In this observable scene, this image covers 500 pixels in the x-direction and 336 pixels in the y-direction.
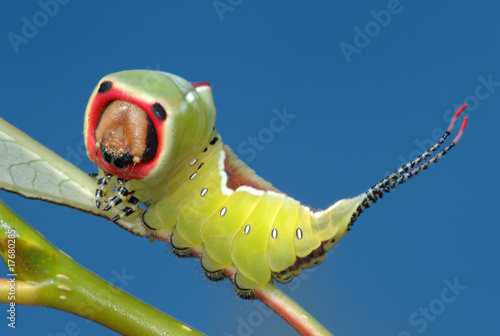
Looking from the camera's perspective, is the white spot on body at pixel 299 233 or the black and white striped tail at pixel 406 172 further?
the white spot on body at pixel 299 233

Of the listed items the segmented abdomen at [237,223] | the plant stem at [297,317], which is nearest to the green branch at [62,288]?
the plant stem at [297,317]

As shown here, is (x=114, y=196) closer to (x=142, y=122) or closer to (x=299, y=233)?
(x=142, y=122)

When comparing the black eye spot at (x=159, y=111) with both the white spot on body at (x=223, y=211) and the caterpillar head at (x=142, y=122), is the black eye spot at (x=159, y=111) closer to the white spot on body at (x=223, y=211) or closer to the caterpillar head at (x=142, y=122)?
the caterpillar head at (x=142, y=122)

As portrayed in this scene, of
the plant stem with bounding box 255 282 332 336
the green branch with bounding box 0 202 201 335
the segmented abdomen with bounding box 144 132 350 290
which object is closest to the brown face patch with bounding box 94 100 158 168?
the segmented abdomen with bounding box 144 132 350 290

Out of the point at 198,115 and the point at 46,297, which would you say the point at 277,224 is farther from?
the point at 46,297

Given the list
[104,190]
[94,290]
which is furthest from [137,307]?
[104,190]

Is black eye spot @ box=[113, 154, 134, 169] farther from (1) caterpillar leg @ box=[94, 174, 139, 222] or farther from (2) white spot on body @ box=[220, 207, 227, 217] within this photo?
(2) white spot on body @ box=[220, 207, 227, 217]

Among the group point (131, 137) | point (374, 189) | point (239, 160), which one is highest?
point (374, 189)
